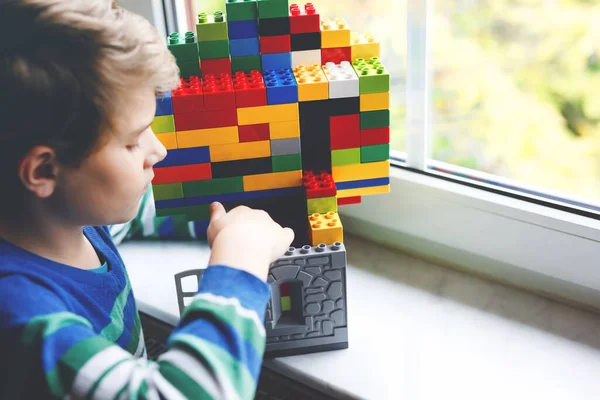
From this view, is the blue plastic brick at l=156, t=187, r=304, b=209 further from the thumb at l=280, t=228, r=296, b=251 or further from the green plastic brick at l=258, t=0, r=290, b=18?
the green plastic brick at l=258, t=0, r=290, b=18

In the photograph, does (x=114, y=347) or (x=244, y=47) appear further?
(x=244, y=47)

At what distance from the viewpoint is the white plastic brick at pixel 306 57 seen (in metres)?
0.79

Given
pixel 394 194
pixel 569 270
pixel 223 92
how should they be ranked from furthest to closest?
pixel 394 194 → pixel 569 270 → pixel 223 92

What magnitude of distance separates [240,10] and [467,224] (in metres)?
0.41

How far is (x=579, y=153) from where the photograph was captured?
869 millimetres

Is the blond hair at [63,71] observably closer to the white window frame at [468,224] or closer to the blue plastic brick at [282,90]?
the blue plastic brick at [282,90]

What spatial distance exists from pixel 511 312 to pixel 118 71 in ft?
1.85

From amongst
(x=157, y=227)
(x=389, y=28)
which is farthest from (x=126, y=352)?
(x=389, y=28)

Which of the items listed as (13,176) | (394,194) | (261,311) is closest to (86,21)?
(13,176)

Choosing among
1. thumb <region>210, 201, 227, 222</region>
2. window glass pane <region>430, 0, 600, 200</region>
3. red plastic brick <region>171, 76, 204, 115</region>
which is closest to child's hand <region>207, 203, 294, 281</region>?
thumb <region>210, 201, 227, 222</region>

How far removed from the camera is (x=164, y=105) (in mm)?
747

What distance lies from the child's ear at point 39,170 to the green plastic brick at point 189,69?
0.22 metres

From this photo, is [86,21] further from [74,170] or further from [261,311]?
[261,311]

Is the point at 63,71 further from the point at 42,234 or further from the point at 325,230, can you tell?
the point at 325,230
